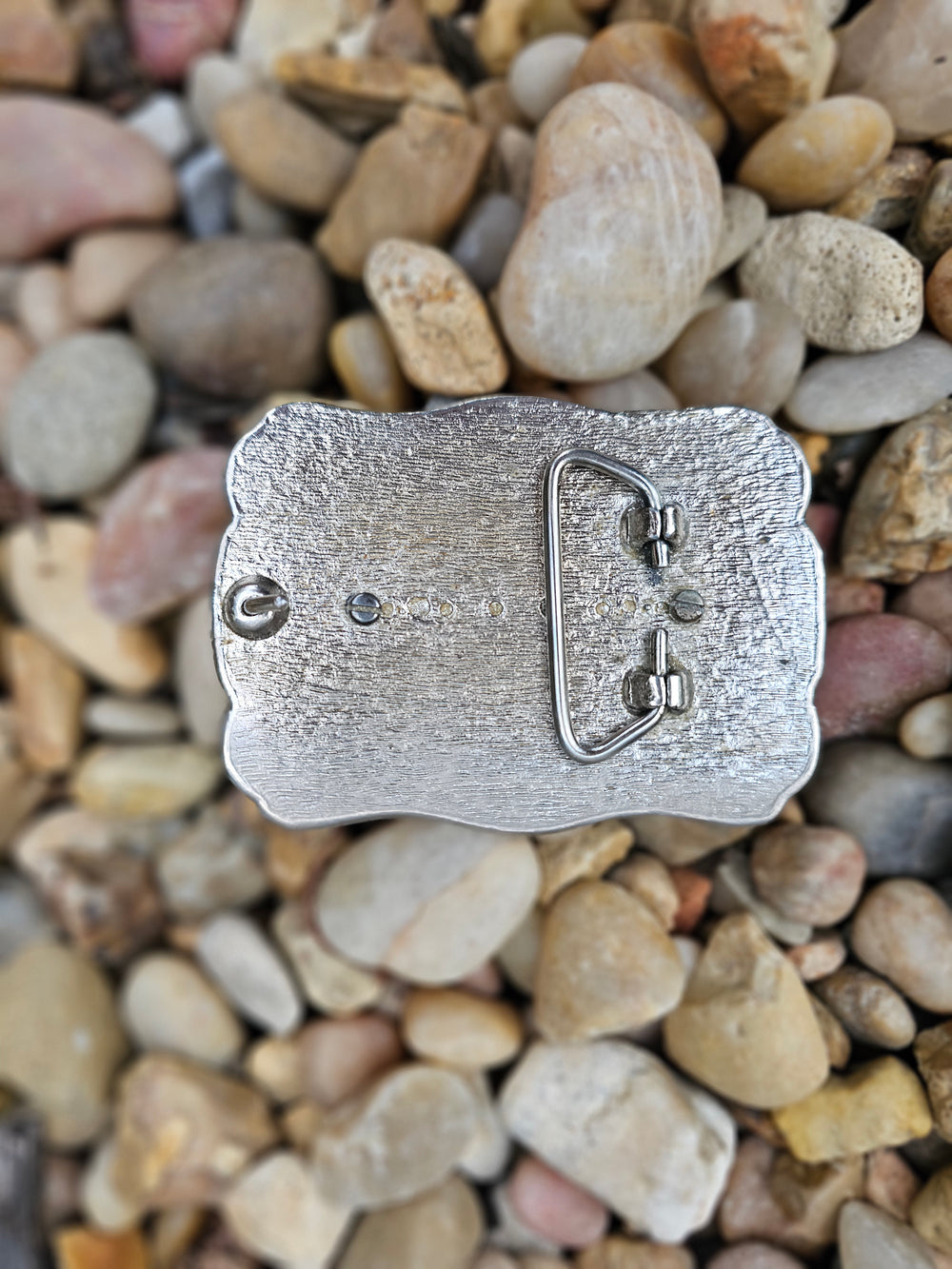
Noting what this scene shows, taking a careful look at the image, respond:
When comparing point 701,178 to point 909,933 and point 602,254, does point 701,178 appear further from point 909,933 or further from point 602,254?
point 909,933

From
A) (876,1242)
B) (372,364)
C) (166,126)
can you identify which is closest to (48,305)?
(166,126)

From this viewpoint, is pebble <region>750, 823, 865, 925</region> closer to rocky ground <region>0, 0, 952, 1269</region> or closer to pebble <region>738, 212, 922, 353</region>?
rocky ground <region>0, 0, 952, 1269</region>

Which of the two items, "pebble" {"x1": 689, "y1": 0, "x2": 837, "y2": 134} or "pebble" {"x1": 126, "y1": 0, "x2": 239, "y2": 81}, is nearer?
"pebble" {"x1": 689, "y1": 0, "x2": 837, "y2": 134}

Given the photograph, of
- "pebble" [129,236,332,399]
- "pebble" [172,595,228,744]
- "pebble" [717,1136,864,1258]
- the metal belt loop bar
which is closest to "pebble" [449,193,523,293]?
"pebble" [129,236,332,399]

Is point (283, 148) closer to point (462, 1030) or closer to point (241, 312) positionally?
point (241, 312)

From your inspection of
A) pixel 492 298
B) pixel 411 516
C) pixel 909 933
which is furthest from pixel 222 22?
pixel 909 933

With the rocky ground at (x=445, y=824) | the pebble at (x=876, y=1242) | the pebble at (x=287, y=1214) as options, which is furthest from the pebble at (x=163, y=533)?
the pebble at (x=876, y=1242)
